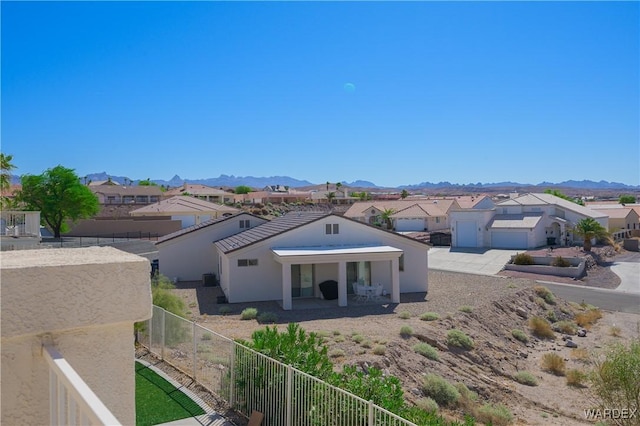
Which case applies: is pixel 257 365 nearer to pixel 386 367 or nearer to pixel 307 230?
pixel 386 367

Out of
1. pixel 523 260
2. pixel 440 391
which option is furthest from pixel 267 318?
pixel 523 260

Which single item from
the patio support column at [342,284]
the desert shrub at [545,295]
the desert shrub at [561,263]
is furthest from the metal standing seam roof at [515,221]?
the patio support column at [342,284]

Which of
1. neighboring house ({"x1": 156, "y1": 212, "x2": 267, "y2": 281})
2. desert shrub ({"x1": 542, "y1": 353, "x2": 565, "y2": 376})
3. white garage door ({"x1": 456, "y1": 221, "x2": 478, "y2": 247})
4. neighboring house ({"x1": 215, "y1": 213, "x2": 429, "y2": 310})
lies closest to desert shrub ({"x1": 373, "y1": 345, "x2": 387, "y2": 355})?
desert shrub ({"x1": 542, "y1": 353, "x2": 565, "y2": 376})

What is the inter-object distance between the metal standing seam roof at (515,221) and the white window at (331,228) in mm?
32343

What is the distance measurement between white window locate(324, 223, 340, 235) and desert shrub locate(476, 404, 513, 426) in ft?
46.5

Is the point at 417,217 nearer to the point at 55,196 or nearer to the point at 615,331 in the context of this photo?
the point at 615,331

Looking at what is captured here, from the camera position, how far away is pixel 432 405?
44.0 ft

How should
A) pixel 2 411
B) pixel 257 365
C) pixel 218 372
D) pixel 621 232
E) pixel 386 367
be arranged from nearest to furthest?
pixel 2 411 → pixel 257 365 → pixel 218 372 → pixel 386 367 → pixel 621 232

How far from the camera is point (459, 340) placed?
64.7 ft

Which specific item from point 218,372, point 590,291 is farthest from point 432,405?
point 590,291

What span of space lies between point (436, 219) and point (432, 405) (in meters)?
55.9

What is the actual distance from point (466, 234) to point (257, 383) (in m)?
48.8

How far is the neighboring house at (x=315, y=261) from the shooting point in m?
25.0

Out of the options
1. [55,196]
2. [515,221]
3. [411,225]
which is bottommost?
[411,225]
